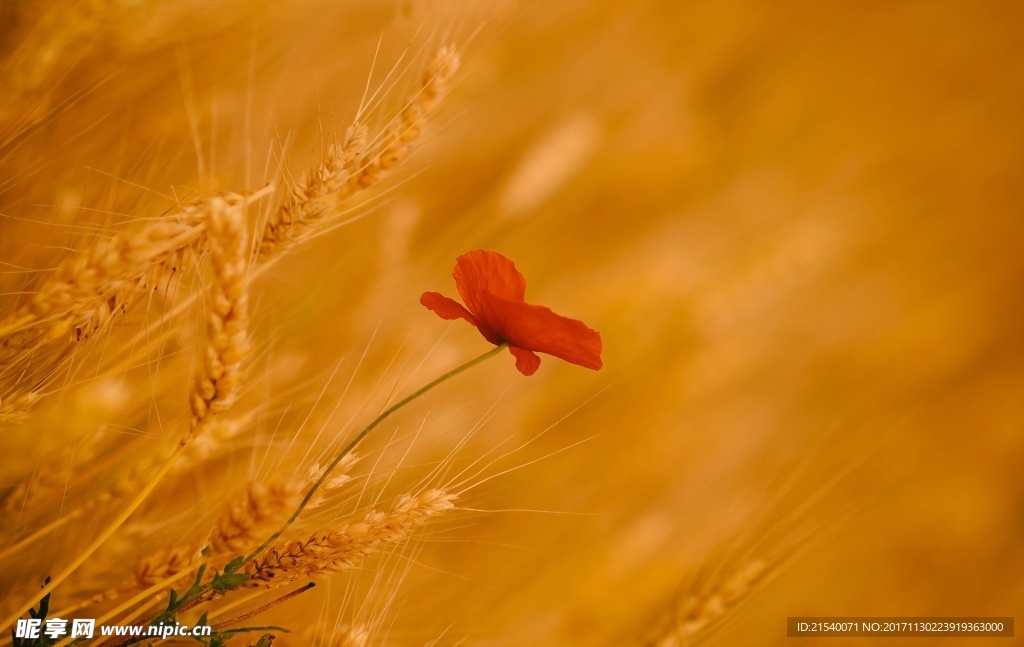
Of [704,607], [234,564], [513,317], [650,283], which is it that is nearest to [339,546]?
[234,564]

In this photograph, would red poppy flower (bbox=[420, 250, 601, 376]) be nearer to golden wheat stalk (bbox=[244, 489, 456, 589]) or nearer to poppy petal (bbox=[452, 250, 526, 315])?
poppy petal (bbox=[452, 250, 526, 315])

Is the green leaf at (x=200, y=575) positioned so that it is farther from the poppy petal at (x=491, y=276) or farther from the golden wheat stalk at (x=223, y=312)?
the poppy petal at (x=491, y=276)

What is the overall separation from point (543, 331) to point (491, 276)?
0.05 m

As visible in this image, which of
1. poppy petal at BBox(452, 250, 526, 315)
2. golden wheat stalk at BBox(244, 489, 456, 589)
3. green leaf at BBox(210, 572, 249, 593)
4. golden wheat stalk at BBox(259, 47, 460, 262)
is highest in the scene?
golden wheat stalk at BBox(259, 47, 460, 262)

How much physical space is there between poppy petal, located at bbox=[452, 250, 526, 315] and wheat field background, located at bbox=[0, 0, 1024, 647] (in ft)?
0.96

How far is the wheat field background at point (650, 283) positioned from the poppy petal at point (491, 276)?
29 centimetres

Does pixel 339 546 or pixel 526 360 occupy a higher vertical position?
pixel 526 360

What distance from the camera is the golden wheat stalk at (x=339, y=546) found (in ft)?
1.29

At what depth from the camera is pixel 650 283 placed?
0.80m

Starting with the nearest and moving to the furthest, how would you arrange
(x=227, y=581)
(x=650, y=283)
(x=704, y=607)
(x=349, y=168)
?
(x=227, y=581), (x=349, y=168), (x=704, y=607), (x=650, y=283)

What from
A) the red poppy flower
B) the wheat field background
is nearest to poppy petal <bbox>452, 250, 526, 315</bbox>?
the red poppy flower

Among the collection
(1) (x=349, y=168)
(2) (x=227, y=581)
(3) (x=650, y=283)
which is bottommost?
(2) (x=227, y=581)

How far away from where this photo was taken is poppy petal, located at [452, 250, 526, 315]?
0.36 meters

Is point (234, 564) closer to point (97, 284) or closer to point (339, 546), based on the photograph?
point (339, 546)
